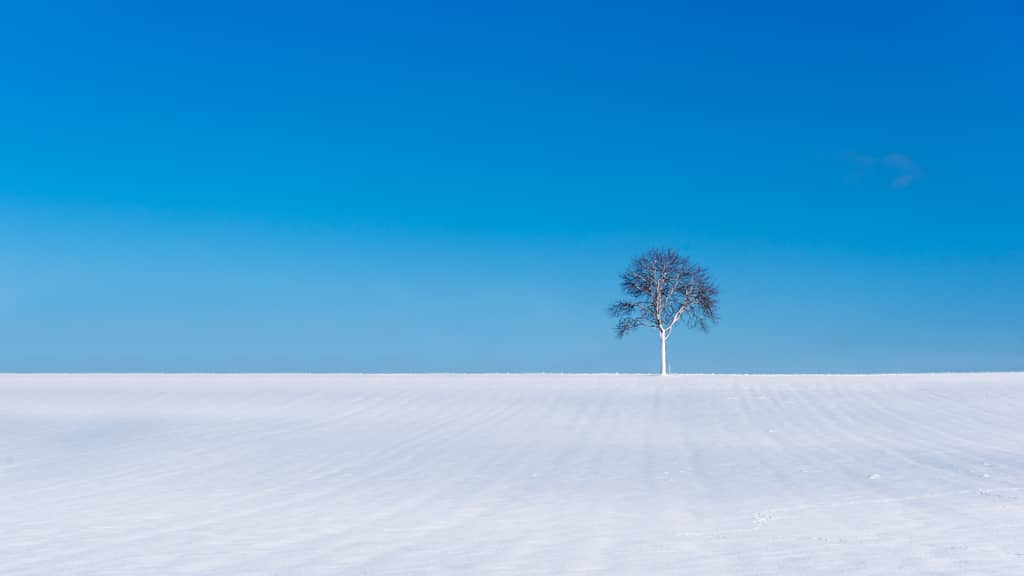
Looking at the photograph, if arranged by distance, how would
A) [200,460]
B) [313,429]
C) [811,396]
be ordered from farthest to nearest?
[811,396] < [313,429] < [200,460]

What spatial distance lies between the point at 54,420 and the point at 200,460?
9.57 meters

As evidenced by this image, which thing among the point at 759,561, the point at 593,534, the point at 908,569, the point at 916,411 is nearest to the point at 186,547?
the point at 593,534

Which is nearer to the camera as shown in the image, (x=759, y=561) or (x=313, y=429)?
(x=759, y=561)

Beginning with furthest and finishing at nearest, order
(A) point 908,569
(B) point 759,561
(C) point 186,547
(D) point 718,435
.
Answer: (D) point 718,435, (C) point 186,547, (B) point 759,561, (A) point 908,569

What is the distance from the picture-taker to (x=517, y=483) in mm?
14125

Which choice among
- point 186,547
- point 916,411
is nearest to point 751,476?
point 186,547

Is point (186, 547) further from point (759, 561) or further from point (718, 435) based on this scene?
point (718, 435)

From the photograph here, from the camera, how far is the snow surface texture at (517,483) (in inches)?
334

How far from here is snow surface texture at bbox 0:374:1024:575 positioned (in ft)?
27.8

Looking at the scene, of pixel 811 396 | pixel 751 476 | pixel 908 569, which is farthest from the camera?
pixel 811 396

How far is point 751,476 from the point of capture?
14.5 m

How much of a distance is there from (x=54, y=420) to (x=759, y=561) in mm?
22457

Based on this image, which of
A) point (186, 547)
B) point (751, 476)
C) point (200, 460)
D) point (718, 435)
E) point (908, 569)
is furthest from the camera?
point (718, 435)

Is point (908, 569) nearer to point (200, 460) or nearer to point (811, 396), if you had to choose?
point (200, 460)
